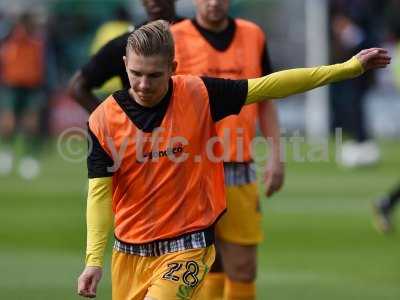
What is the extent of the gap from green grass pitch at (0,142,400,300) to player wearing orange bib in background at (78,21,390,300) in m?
3.38

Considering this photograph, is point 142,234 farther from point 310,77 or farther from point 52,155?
point 52,155

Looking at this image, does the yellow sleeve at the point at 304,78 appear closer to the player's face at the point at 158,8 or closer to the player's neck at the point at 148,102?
the player's neck at the point at 148,102

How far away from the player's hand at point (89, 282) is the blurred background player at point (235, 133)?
2.13m

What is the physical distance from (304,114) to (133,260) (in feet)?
64.2

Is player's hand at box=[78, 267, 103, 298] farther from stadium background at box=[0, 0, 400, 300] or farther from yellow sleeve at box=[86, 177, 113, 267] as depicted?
stadium background at box=[0, 0, 400, 300]

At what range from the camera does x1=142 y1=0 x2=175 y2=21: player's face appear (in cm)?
770

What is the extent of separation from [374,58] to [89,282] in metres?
1.85

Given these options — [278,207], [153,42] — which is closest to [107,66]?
[153,42]

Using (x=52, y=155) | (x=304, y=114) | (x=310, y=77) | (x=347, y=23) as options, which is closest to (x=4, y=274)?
(x=310, y=77)

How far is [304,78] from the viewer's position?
6.22 meters

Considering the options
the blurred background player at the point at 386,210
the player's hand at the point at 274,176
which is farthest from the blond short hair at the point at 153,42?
the blurred background player at the point at 386,210

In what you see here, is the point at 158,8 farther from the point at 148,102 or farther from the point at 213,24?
the point at 148,102

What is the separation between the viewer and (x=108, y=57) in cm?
775

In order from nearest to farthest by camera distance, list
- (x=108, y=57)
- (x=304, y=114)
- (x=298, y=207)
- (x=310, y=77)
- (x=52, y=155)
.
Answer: (x=310, y=77) < (x=108, y=57) < (x=298, y=207) < (x=52, y=155) < (x=304, y=114)
